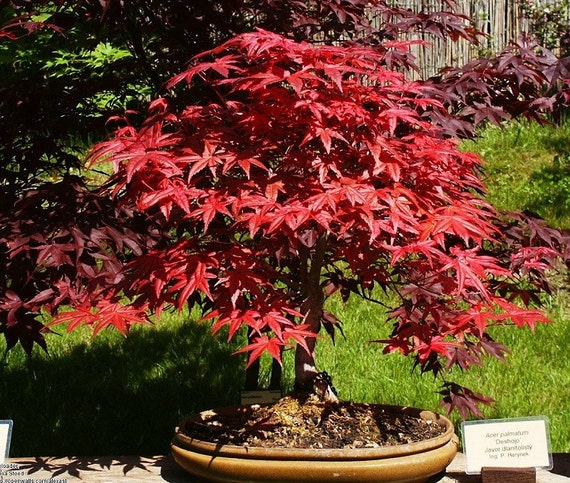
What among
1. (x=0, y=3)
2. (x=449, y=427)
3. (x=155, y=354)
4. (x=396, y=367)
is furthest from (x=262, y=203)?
(x=155, y=354)

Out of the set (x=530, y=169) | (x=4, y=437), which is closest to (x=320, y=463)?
(x=4, y=437)

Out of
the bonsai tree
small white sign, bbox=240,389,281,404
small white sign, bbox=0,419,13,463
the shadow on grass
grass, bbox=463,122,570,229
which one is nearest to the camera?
the bonsai tree

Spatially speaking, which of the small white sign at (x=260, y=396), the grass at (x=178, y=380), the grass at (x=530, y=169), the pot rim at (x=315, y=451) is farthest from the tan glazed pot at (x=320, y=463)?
the grass at (x=530, y=169)

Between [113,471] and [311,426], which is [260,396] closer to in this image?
[311,426]

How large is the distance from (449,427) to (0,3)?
Result: 1720 millimetres

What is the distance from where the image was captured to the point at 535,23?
24.0 feet

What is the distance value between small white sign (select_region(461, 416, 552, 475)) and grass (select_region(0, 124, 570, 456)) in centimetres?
96

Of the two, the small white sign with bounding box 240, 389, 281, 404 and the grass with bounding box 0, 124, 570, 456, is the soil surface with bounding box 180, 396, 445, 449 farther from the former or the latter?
the grass with bounding box 0, 124, 570, 456

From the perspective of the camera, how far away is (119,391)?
3697mm

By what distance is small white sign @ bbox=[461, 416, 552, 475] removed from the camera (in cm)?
210

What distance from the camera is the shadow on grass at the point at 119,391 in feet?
10.9

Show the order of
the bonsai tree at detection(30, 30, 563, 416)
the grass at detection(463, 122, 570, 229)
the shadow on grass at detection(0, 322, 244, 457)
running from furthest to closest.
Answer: the grass at detection(463, 122, 570, 229), the shadow on grass at detection(0, 322, 244, 457), the bonsai tree at detection(30, 30, 563, 416)

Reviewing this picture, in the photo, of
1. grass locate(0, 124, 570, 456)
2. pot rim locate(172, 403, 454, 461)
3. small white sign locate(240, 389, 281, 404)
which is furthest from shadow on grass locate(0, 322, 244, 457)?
pot rim locate(172, 403, 454, 461)

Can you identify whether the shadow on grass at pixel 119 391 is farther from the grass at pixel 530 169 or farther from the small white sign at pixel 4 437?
the grass at pixel 530 169
